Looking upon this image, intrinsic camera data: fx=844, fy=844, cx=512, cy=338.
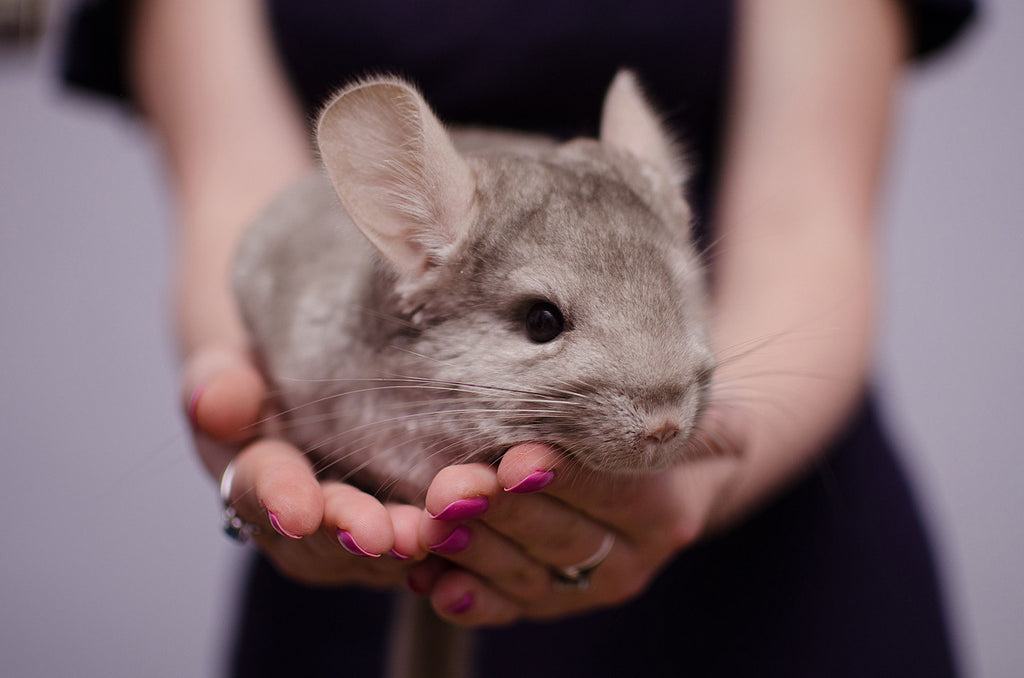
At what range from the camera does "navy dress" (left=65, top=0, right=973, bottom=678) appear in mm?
1426

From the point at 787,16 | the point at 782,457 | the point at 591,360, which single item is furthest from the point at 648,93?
the point at 591,360

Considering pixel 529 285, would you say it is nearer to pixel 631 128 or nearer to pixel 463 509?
pixel 463 509

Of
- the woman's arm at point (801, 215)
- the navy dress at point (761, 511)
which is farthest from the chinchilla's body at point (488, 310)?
the navy dress at point (761, 511)

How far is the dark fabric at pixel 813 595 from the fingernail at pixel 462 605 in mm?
646

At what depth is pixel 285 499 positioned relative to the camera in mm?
846

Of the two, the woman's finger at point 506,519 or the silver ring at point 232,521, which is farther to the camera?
the silver ring at point 232,521

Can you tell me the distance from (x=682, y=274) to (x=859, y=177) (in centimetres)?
65

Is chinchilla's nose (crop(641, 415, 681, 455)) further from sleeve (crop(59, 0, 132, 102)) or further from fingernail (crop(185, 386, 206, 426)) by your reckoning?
sleeve (crop(59, 0, 132, 102))

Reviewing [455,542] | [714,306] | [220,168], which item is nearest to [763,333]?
[714,306]

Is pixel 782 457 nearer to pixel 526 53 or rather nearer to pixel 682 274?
pixel 682 274

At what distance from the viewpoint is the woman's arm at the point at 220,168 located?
105 cm

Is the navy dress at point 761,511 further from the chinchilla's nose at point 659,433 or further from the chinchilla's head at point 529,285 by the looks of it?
the chinchilla's nose at point 659,433

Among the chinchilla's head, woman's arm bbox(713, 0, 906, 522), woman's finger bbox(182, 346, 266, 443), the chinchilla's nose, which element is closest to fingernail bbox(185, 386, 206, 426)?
woman's finger bbox(182, 346, 266, 443)

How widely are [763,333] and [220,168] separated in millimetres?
951
